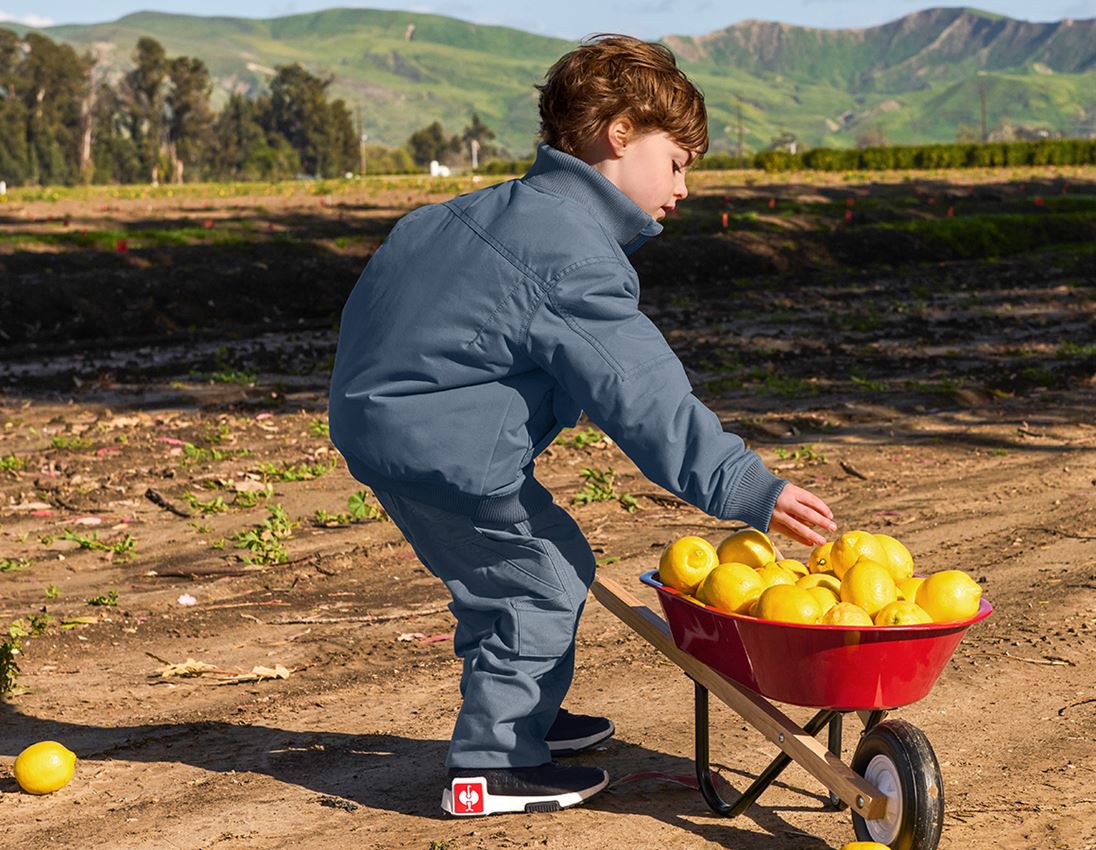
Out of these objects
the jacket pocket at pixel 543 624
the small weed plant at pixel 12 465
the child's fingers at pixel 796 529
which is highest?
the child's fingers at pixel 796 529

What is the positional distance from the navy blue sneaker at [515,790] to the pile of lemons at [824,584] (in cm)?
67

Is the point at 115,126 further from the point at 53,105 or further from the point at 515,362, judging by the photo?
the point at 515,362

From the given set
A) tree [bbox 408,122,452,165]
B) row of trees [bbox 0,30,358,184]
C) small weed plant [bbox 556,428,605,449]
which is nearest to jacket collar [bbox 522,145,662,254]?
small weed plant [bbox 556,428,605,449]

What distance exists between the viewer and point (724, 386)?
11828mm

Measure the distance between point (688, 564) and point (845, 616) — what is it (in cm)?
52

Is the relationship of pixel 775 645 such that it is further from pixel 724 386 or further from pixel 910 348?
pixel 910 348

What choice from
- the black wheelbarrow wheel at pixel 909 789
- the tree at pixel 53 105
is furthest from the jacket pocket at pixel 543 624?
the tree at pixel 53 105

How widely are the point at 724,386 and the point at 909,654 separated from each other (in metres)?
8.72

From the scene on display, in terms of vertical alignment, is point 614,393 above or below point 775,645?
above

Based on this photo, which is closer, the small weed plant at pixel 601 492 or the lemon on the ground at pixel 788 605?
the lemon on the ground at pixel 788 605

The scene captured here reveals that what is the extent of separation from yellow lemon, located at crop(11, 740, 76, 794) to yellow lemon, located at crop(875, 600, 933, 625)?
8.17 feet

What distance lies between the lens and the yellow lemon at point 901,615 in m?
3.22

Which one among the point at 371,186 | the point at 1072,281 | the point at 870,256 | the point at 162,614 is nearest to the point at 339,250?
the point at 870,256

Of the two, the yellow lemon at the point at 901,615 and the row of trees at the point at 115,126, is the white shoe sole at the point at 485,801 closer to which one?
the yellow lemon at the point at 901,615
